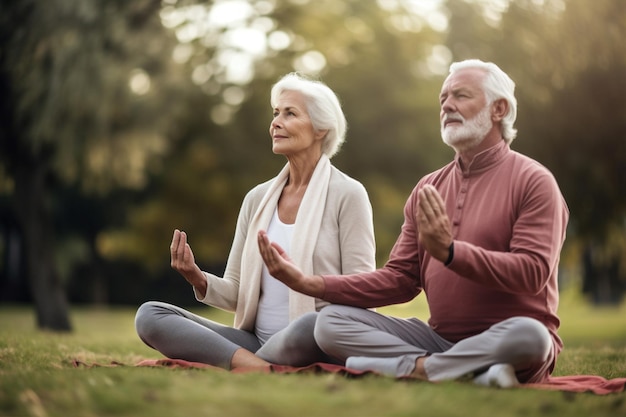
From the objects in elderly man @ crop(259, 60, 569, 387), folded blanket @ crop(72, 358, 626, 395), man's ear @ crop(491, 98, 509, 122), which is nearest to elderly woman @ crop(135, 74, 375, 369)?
folded blanket @ crop(72, 358, 626, 395)

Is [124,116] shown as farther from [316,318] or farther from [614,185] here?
[316,318]

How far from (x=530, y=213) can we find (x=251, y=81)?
63.3 feet

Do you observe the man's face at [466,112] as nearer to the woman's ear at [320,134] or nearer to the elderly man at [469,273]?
the elderly man at [469,273]

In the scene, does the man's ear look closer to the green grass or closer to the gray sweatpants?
the gray sweatpants

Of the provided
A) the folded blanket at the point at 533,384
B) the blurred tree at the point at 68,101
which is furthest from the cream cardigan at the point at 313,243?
the blurred tree at the point at 68,101

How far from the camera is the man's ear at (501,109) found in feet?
16.6

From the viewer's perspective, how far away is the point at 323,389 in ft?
13.2

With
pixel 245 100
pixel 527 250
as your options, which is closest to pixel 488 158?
pixel 527 250

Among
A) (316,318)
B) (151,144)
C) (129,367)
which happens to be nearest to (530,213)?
(316,318)

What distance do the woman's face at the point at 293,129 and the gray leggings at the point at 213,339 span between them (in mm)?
1178

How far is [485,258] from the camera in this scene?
14.4 ft

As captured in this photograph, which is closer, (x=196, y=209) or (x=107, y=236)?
(x=196, y=209)

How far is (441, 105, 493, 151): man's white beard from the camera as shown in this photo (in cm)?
499

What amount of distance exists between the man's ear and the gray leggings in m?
1.46
